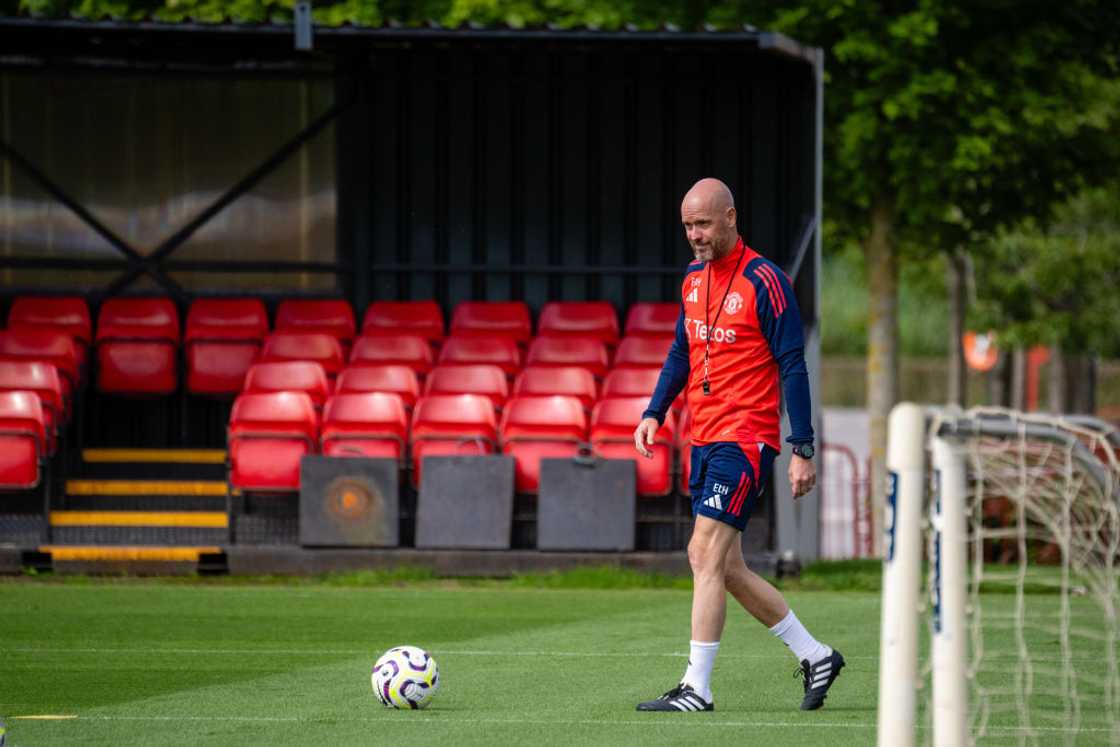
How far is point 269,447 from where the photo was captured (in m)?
16.0

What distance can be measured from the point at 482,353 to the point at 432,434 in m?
1.87

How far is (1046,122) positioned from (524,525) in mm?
7861

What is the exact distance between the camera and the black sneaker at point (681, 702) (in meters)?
8.21

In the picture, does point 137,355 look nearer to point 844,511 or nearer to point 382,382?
point 382,382

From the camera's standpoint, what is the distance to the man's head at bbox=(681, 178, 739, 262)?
818 cm

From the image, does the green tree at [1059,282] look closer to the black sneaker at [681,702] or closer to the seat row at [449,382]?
the seat row at [449,382]

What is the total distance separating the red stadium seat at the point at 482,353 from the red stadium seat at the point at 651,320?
109 centimetres

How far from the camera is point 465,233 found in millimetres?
19484

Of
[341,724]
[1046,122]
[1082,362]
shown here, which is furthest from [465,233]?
[1082,362]

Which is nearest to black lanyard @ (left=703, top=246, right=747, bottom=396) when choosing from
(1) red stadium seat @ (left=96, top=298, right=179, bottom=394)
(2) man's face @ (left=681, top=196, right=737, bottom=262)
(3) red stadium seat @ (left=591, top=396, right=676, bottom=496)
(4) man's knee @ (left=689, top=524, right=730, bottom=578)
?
(2) man's face @ (left=681, top=196, right=737, bottom=262)

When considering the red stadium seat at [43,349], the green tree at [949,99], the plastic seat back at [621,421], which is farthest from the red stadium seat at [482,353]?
the green tree at [949,99]

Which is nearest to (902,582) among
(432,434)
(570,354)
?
(432,434)

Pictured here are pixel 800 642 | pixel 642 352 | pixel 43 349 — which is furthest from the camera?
pixel 642 352

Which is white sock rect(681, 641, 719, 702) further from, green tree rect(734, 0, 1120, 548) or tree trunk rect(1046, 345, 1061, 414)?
tree trunk rect(1046, 345, 1061, 414)
